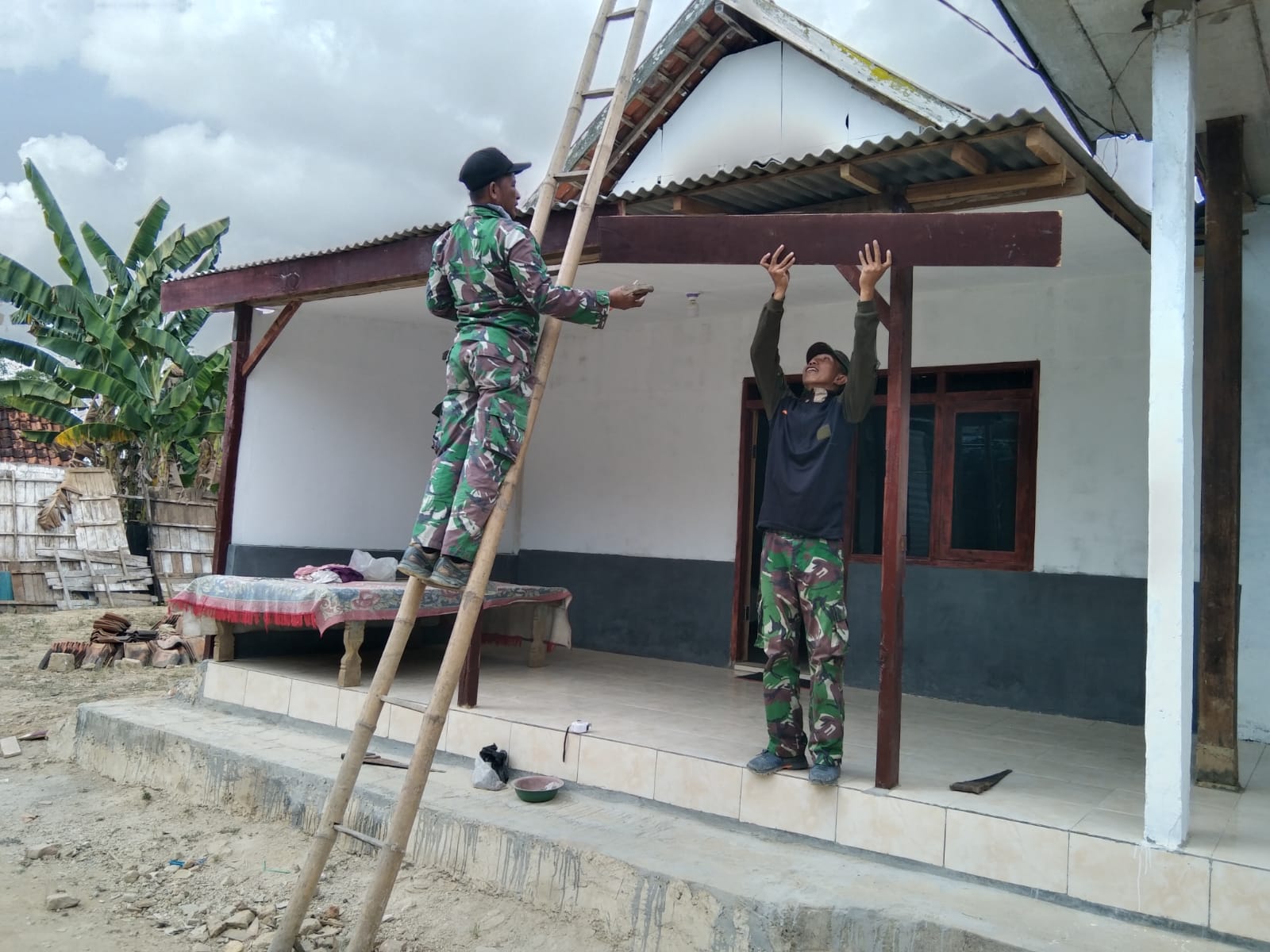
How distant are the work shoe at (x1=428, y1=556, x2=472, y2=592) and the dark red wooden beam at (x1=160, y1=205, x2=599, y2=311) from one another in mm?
2469

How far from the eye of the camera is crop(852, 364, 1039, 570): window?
21.4 ft

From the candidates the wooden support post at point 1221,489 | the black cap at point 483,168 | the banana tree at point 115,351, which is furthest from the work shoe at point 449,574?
the banana tree at point 115,351

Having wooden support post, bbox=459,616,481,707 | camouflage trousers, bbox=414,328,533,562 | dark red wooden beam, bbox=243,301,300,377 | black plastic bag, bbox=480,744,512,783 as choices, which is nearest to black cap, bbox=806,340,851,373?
camouflage trousers, bbox=414,328,533,562

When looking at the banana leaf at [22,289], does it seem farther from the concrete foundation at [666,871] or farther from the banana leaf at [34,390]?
the concrete foundation at [666,871]

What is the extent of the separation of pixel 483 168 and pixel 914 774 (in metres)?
3.19

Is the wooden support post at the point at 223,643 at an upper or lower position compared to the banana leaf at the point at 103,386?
lower

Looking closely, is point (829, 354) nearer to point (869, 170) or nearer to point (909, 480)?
point (869, 170)

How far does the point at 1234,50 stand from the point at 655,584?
17.6 ft

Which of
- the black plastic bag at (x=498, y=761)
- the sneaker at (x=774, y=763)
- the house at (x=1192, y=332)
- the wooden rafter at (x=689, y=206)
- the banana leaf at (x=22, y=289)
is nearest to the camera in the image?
the house at (x=1192, y=332)

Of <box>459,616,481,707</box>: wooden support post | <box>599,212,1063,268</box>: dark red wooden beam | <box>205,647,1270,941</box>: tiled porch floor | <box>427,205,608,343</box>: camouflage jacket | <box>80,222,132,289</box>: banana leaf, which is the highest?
<box>80,222,132,289</box>: banana leaf

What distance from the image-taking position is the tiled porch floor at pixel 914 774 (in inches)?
136

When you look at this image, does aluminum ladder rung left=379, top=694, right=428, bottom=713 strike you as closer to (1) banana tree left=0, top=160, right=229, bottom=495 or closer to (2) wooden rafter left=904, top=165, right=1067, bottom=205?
(2) wooden rafter left=904, top=165, right=1067, bottom=205

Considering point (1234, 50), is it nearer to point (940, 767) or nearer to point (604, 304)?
point (604, 304)

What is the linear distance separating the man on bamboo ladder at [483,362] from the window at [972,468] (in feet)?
11.9
